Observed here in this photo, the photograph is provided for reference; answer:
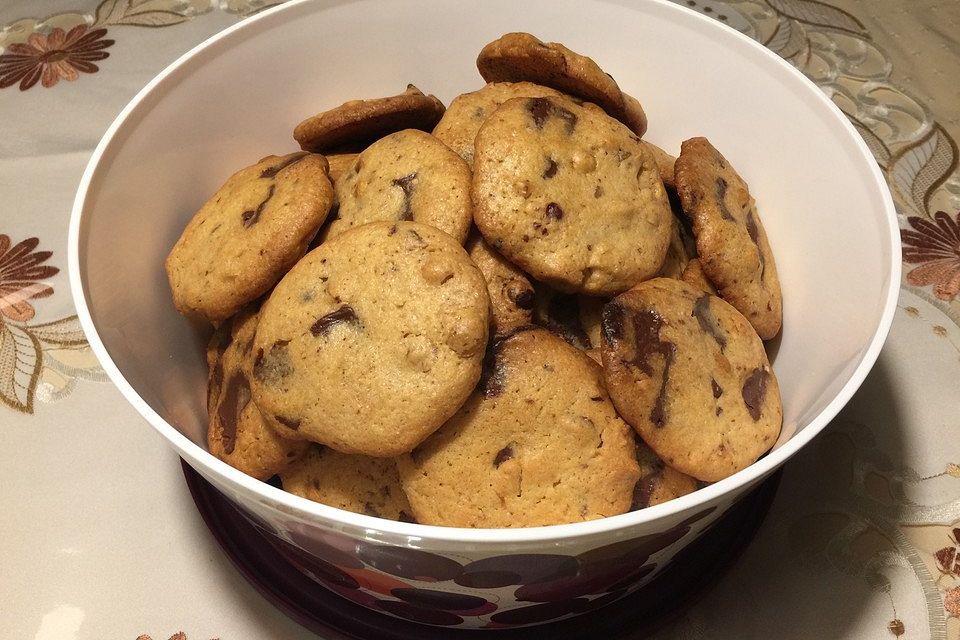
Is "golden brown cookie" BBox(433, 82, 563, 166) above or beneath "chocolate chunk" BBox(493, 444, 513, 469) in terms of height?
above

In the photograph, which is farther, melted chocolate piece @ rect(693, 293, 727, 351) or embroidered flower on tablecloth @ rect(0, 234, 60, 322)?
embroidered flower on tablecloth @ rect(0, 234, 60, 322)

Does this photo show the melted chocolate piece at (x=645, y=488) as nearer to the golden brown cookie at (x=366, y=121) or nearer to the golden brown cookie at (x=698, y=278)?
the golden brown cookie at (x=698, y=278)

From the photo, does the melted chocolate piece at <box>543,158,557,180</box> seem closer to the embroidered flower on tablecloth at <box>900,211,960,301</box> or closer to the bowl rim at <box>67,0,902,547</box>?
the bowl rim at <box>67,0,902,547</box>

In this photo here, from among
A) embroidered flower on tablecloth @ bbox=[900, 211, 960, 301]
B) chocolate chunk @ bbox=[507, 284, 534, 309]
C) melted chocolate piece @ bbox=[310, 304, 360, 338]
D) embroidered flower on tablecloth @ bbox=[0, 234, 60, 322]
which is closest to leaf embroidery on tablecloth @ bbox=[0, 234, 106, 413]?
embroidered flower on tablecloth @ bbox=[0, 234, 60, 322]

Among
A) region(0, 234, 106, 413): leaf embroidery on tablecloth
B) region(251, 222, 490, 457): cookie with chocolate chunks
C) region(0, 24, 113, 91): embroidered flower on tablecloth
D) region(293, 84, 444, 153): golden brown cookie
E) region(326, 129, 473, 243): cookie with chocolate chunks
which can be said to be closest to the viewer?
region(251, 222, 490, 457): cookie with chocolate chunks

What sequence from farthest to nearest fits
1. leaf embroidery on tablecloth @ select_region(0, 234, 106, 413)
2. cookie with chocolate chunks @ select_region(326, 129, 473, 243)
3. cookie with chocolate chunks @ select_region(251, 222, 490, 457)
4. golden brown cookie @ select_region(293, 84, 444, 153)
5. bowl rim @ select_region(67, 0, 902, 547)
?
leaf embroidery on tablecloth @ select_region(0, 234, 106, 413) → golden brown cookie @ select_region(293, 84, 444, 153) → cookie with chocolate chunks @ select_region(326, 129, 473, 243) → cookie with chocolate chunks @ select_region(251, 222, 490, 457) → bowl rim @ select_region(67, 0, 902, 547)

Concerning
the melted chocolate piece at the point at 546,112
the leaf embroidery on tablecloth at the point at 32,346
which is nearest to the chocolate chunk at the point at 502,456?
the melted chocolate piece at the point at 546,112

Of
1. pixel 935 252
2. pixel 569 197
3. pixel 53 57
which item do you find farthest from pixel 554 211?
pixel 53 57
